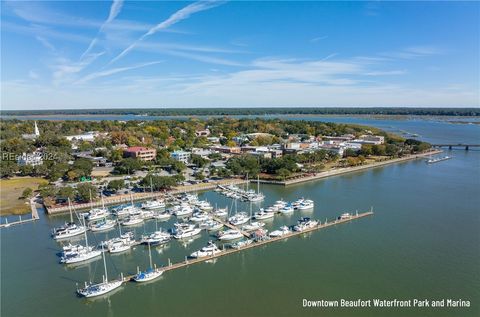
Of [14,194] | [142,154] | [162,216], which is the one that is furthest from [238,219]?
[142,154]

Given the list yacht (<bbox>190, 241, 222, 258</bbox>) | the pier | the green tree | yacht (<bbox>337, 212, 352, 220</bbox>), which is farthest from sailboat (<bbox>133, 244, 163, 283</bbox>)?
yacht (<bbox>337, 212, 352, 220</bbox>)

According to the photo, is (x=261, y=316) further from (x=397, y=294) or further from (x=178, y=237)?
(x=178, y=237)

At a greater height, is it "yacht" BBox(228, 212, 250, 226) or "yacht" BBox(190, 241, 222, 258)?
"yacht" BBox(228, 212, 250, 226)

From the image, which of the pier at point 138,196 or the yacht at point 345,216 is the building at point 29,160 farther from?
the yacht at point 345,216

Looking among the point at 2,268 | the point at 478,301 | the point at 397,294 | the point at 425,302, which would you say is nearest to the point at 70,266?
the point at 2,268

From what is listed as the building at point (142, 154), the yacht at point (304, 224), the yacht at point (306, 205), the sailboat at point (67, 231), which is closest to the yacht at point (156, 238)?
the sailboat at point (67, 231)

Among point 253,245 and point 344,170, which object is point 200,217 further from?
point 344,170

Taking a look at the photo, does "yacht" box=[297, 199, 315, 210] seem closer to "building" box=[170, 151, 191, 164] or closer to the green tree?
the green tree
